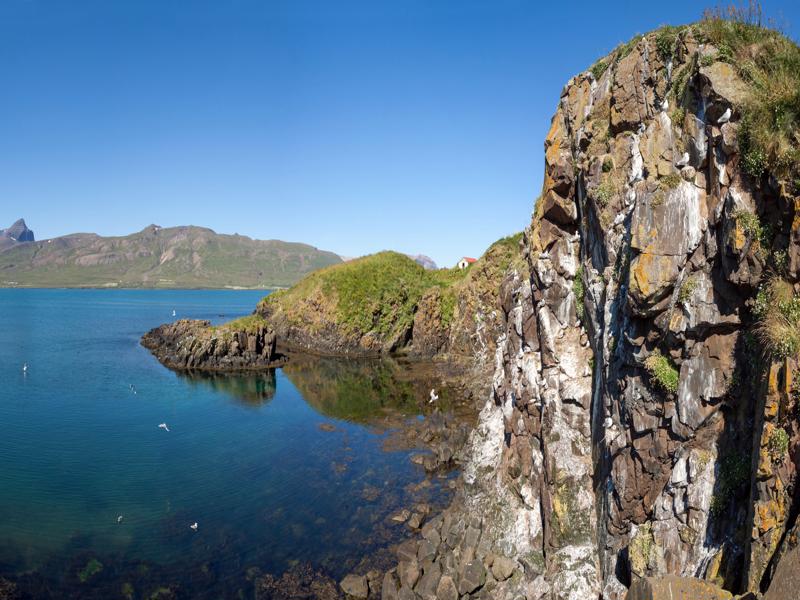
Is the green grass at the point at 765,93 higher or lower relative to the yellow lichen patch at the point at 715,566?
higher

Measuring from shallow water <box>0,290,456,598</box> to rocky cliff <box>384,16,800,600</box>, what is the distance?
27.7 feet

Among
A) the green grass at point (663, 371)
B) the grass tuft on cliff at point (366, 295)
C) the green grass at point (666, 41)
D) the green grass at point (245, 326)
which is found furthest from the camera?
the grass tuft on cliff at point (366, 295)

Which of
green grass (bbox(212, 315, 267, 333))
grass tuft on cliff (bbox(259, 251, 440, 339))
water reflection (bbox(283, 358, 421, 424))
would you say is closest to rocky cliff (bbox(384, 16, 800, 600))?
water reflection (bbox(283, 358, 421, 424))

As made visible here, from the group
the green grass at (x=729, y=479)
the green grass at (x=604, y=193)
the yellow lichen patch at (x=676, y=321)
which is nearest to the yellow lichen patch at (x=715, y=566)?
the green grass at (x=729, y=479)

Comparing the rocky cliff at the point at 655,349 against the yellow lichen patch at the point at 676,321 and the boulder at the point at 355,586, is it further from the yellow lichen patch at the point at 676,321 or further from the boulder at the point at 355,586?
the boulder at the point at 355,586

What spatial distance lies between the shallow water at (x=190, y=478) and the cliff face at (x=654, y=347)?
469 inches

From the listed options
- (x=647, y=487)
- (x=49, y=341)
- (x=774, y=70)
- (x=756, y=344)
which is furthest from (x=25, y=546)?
(x=49, y=341)

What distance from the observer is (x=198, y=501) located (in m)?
34.0

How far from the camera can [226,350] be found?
80.5 meters

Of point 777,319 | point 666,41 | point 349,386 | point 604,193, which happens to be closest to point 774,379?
point 777,319

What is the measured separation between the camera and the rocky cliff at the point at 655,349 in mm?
13812

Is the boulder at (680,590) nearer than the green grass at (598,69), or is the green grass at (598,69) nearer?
the boulder at (680,590)

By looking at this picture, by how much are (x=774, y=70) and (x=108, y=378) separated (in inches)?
3022

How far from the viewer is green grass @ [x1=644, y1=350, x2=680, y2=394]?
16.9 meters
